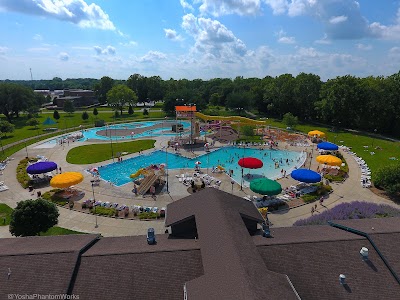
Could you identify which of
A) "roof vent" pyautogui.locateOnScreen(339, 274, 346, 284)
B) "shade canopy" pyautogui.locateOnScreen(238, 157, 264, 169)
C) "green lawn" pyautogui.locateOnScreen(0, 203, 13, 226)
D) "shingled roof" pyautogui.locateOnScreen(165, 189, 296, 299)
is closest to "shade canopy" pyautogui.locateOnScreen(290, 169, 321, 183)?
"shade canopy" pyautogui.locateOnScreen(238, 157, 264, 169)

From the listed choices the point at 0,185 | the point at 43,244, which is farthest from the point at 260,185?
the point at 0,185

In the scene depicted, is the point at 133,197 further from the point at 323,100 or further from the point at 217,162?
the point at 323,100

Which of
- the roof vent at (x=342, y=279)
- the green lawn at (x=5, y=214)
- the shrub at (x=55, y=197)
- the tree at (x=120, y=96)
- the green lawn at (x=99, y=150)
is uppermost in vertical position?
the tree at (x=120, y=96)

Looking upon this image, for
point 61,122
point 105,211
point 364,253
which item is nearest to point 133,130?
point 61,122

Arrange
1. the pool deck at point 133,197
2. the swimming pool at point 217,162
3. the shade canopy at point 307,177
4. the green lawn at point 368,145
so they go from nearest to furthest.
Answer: the pool deck at point 133,197
the shade canopy at point 307,177
the swimming pool at point 217,162
the green lawn at point 368,145

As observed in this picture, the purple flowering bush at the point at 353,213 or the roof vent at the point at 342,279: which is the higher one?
the roof vent at the point at 342,279

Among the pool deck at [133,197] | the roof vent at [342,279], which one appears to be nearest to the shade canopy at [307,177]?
the pool deck at [133,197]

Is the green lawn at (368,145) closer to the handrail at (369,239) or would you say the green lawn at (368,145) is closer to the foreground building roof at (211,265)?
the handrail at (369,239)
